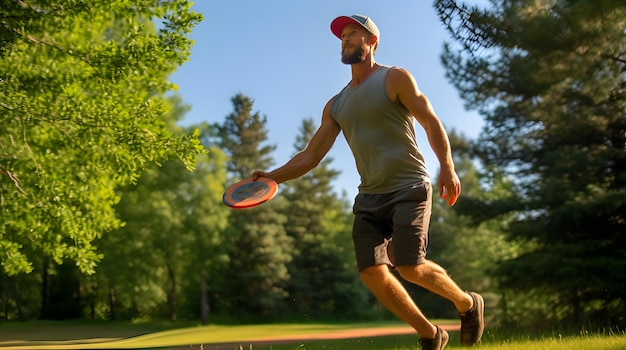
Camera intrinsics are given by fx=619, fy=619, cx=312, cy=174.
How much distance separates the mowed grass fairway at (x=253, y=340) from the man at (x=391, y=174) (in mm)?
2143

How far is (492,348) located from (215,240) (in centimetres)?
2459

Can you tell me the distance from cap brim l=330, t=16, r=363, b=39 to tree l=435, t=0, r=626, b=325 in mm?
7565

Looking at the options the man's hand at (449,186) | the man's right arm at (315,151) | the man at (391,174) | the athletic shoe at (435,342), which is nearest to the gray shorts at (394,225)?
the man at (391,174)

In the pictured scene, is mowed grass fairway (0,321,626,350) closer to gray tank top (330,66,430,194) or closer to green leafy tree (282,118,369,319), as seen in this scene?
gray tank top (330,66,430,194)

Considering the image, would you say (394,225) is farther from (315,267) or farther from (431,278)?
(315,267)

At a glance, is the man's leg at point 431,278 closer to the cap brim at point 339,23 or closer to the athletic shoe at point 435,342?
the athletic shoe at point 435,342

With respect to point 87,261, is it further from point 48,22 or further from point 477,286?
point 477,286

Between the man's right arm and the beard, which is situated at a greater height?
the beard

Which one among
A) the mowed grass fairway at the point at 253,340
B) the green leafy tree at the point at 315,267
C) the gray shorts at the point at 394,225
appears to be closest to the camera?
the gray shorts at the point at 394,225

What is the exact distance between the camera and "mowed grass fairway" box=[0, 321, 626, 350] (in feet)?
22.3

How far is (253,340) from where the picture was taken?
1883 centimetres

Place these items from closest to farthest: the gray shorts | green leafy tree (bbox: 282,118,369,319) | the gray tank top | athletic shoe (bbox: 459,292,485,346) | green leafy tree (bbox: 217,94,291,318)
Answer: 1. the gray shorts
2. the gray tank top
3. athletic shoe (bbox: 459,292,485,346)
4. green leafy tree (bbox: 217,94,291,318)
5. green leafy tree (bbox: 282,118,369,319)

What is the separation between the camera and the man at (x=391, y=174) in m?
3.81

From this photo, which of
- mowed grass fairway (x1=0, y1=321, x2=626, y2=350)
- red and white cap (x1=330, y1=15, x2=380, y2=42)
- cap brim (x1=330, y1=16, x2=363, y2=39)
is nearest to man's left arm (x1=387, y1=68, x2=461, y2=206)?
red and white cap (x1=330, y1=15, x2=380, y2=42)
